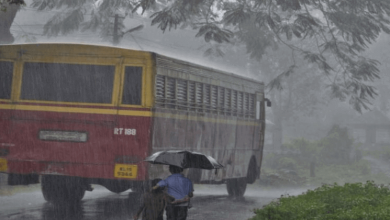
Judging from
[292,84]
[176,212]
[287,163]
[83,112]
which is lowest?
[176,212]

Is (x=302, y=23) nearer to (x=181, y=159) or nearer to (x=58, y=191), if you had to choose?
(x=58, y=191)

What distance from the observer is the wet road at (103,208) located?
13.6 metres

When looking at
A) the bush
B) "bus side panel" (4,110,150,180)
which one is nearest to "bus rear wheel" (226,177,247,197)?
"bus side panel" (4,110,150,180)

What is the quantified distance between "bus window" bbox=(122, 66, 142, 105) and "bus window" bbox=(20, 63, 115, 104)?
0.80 feet

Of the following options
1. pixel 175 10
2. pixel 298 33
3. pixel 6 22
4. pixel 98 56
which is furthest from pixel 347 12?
pixel 98 56

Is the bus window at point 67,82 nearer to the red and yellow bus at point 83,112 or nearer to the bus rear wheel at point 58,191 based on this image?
the red and yellow bus at point 83,112

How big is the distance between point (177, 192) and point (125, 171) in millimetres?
4161

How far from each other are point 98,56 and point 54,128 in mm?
1448

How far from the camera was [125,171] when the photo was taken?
42.6ft

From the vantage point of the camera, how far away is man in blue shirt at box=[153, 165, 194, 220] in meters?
8.90

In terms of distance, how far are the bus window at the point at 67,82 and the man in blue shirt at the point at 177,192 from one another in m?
4.53

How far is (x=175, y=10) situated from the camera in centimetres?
2047

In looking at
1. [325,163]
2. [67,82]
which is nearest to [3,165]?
Answer: [67,82]

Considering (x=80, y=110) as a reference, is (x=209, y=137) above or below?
below
